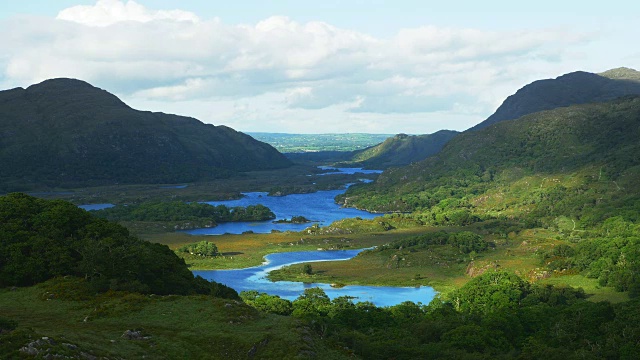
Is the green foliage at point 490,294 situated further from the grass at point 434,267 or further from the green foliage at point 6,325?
the green foliage at point 6,325

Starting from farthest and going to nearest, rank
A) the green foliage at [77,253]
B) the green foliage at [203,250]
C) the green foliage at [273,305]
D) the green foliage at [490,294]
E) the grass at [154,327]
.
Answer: the green foliage at [203,250]
the green foliage at [490,294]
the green foliage at [273,305]
the green foliage at [77,253]
the grass at [154,327]

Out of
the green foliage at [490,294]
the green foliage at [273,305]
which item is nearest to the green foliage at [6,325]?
the green foliage at [273,305]

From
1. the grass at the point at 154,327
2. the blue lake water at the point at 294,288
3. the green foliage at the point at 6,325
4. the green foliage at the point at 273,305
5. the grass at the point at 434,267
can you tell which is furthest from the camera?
the grass at the point at 434,267

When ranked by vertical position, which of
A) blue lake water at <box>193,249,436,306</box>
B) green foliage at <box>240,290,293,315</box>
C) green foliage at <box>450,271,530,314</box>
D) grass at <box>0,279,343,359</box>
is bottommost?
blue lake water at <box>193,249,436,306</box>

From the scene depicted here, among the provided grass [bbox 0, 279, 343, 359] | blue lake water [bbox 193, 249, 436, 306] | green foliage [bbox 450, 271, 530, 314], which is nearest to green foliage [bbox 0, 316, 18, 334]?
grass [bbox 0, 279, 343, 359]

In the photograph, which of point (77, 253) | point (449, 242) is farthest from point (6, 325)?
point (449, 242)

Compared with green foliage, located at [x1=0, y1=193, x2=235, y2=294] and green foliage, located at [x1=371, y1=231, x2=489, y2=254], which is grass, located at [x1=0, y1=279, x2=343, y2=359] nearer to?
green foliage, located at [x1=0, y1=193, x2=235, y2=294]
